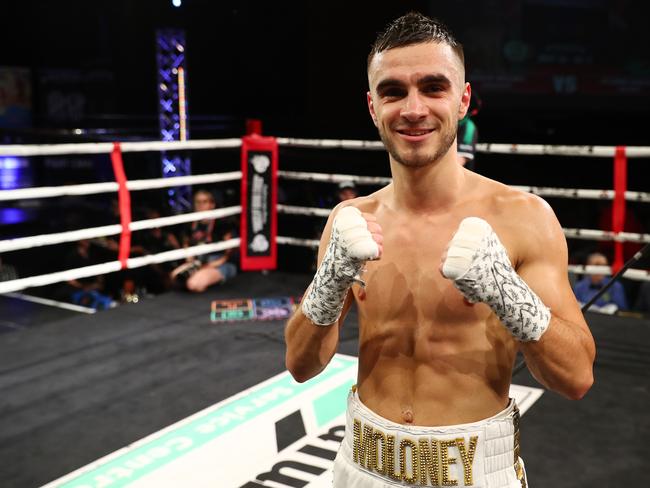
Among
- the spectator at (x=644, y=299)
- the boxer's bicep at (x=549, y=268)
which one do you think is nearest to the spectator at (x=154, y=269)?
the spectator at (x=644, y=299)

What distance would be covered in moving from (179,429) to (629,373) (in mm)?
1987

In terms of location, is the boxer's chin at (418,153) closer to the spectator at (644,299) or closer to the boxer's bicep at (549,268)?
the boxer's bicep at (549,268)

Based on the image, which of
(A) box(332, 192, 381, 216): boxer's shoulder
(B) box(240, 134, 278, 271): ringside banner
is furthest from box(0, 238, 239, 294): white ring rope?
(A) box(332, 192, 381, 216): boxer's shoulder

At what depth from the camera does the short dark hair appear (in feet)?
3.99

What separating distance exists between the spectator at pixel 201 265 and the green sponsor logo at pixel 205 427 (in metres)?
1.57

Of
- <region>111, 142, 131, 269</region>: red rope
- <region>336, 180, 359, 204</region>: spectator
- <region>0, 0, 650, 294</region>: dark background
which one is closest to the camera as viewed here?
<region>111, 142, 131, 269</region>: red rope

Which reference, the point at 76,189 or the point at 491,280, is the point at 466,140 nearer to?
the point at 76,189

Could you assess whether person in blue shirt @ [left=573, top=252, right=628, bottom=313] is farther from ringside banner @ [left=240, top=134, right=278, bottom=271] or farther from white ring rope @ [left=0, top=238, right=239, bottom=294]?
white ring rope @ [left=0, top=238, right=239, bottom=294]

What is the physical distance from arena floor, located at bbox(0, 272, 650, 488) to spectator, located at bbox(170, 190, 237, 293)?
21cm

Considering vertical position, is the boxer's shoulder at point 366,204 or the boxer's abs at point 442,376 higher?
the boxer's shoulder at point 366,204

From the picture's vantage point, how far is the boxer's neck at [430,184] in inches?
51.0

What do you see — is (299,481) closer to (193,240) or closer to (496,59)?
(193,240)

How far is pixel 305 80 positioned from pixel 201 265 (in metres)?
6.70

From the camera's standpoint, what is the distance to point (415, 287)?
1.28 meters
